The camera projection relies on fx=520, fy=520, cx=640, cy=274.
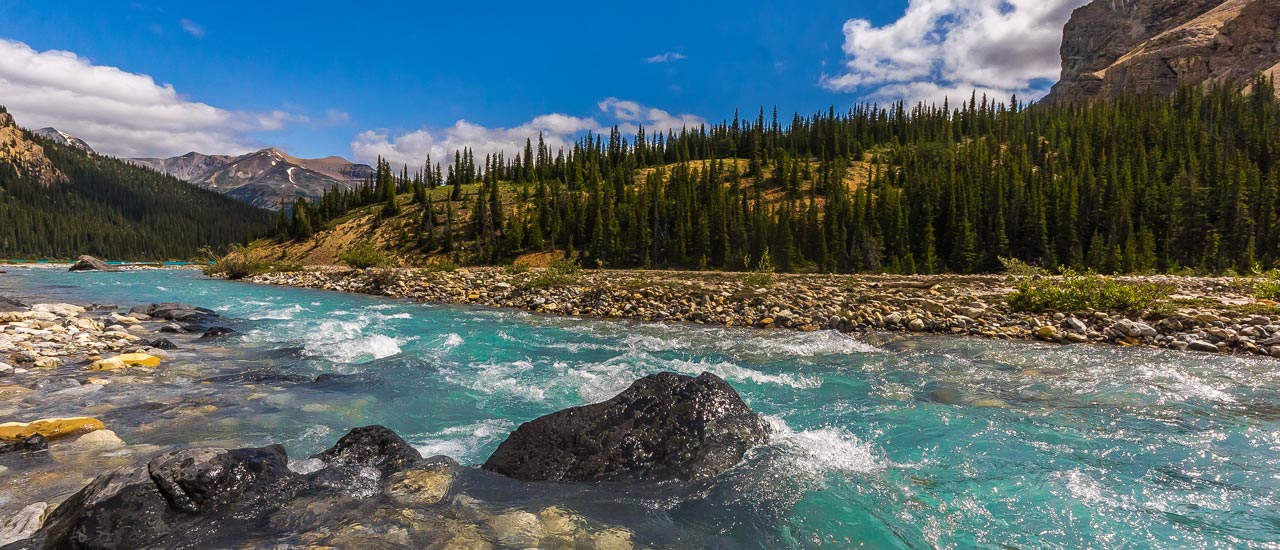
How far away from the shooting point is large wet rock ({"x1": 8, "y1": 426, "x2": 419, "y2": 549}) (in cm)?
391

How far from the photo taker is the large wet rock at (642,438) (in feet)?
18.5

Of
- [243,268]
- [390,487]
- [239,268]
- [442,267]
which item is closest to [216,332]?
[390,487]

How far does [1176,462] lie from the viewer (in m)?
6.16

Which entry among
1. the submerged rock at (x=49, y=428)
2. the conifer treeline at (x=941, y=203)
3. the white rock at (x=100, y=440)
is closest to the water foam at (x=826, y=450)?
the white rock at (x=100, y=440)

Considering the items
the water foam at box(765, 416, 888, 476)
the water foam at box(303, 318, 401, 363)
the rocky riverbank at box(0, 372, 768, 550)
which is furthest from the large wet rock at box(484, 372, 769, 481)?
Result: the water foam at box(303, 318, 401, 363)

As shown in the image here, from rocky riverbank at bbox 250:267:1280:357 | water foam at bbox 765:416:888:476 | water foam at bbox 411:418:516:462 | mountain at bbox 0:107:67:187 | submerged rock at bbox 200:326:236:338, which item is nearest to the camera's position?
water foam at bbox 765:416:888:476

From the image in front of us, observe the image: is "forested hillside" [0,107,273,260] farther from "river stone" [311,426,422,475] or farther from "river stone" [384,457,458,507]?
"river stone" [384,457,458,507]

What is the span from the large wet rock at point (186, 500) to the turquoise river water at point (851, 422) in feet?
5.26

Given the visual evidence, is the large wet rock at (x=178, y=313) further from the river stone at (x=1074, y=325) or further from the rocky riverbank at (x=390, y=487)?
the river stone at (x=1074, y=325)

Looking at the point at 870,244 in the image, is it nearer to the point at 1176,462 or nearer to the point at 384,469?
the point at 1176,462

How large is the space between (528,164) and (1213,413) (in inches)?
4605

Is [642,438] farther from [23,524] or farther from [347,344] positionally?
[347,344]

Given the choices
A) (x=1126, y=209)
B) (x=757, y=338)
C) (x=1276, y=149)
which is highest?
(x=1276, y=149)

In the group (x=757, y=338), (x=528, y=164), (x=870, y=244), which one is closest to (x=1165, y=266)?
(x=870, y=244)
